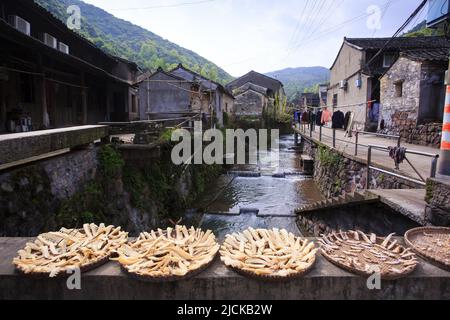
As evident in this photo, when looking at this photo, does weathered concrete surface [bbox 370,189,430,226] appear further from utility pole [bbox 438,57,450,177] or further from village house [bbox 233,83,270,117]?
village house [bbox 233,83,270,117]

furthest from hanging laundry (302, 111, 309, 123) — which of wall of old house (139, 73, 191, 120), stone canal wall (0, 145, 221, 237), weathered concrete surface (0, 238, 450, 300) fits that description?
Answer: weathered concrete surface (0, 238, 450, 300)

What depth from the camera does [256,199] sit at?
1507 centimetres

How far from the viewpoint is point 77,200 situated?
→ 6.66m

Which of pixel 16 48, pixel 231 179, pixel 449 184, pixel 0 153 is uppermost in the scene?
pixel 16 48

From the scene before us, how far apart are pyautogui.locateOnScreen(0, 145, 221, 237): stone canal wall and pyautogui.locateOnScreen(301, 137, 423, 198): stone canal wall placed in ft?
21.5

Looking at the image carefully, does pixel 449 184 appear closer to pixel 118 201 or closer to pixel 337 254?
pixel 337 254

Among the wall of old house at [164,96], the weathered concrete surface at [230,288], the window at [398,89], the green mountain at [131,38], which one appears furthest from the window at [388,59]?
the green mountain at [131,38]

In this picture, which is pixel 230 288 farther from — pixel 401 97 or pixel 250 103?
pixel 250 103

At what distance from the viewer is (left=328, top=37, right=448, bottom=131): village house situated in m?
21.8

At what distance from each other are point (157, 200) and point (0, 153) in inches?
298

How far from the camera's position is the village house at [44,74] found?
31.7ft

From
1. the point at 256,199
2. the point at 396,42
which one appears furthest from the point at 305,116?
the point at 256,199

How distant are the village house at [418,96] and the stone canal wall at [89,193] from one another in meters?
11.6
